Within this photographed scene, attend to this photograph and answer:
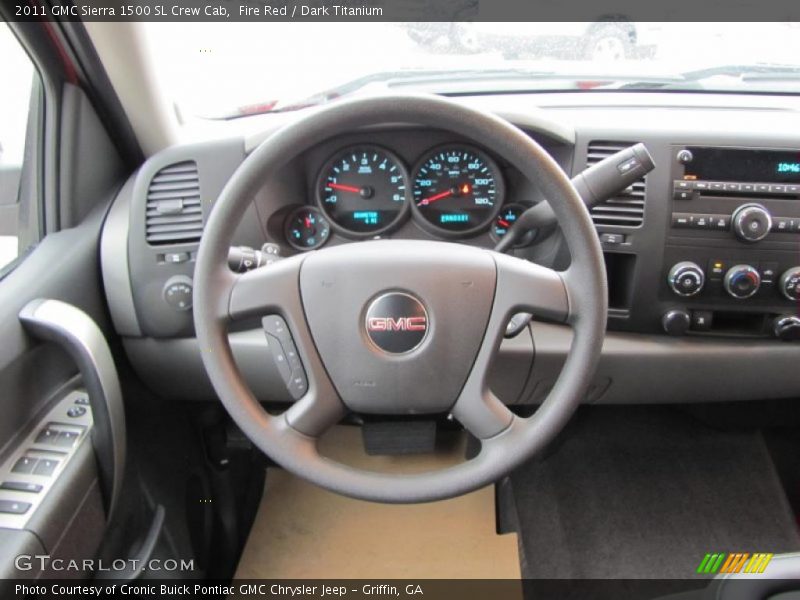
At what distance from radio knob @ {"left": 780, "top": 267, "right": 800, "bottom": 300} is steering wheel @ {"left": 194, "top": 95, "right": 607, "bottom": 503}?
67cm

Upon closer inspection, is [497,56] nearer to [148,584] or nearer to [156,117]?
[156,117]

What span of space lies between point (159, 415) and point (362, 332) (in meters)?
0.88

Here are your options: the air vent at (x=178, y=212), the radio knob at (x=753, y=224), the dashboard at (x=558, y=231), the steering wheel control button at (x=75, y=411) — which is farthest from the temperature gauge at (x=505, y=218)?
the steering wheel control button at (x=75, y=411)

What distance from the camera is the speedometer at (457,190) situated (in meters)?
1.47

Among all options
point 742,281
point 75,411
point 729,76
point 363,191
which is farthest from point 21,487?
point 729,76

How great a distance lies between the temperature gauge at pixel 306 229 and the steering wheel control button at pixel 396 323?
0.54 meters

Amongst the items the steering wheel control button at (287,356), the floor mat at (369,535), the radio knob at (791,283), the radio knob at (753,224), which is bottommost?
the floor mat at (369,535)

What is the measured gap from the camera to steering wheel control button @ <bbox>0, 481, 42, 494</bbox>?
3.59 feet

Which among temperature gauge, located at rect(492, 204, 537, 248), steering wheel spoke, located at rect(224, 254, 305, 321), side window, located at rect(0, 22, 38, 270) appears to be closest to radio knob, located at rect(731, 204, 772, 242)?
temperature gauge, located at rect(492, 204, 537, 248)

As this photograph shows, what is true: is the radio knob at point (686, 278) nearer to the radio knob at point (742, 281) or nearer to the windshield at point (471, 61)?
the radio knob at point (742, 281)

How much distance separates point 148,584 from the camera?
147 centimetres

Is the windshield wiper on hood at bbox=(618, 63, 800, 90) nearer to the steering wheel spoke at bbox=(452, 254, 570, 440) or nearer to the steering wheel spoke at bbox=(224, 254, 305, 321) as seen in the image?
the steering wheel spoke at bbox=(452, 254, 570, 440)

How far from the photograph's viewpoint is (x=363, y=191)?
4.87 feet

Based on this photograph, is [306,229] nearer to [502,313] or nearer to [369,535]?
[502,313]
